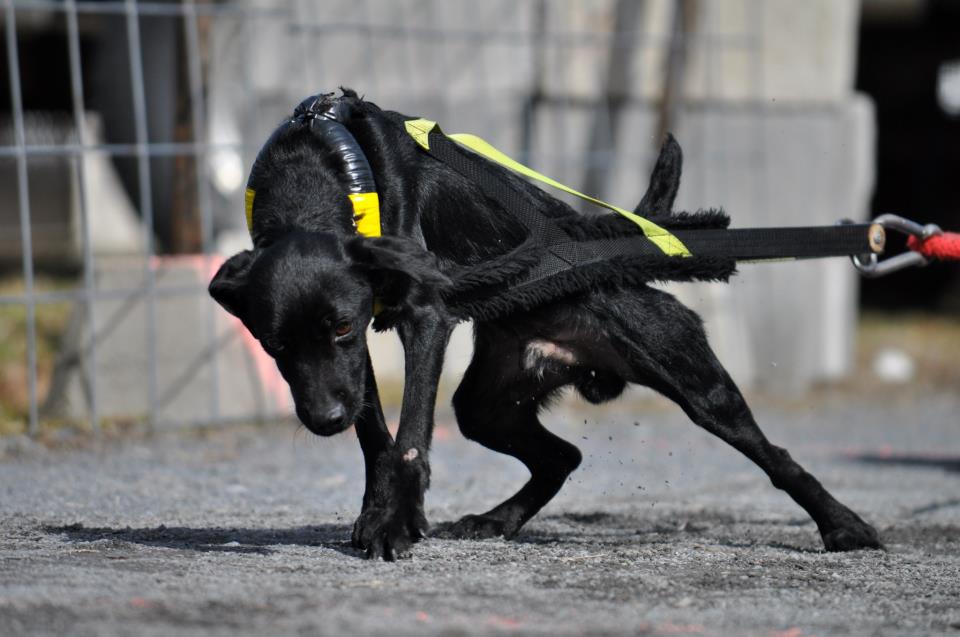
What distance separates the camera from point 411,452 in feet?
13.6

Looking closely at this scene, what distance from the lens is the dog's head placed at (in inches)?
156

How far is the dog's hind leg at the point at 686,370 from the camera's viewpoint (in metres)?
4.66

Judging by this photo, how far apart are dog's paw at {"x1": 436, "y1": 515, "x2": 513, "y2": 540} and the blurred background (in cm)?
333

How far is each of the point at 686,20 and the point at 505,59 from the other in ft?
4.97

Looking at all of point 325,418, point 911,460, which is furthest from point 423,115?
point 325,418

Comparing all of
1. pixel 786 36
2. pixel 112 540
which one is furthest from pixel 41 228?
pixel 112 540

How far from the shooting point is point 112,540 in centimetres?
448

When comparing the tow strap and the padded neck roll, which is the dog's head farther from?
the tow strap

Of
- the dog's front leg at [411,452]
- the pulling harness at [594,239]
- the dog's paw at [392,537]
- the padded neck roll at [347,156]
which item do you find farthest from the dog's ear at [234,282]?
the dog's paw at [392,537]

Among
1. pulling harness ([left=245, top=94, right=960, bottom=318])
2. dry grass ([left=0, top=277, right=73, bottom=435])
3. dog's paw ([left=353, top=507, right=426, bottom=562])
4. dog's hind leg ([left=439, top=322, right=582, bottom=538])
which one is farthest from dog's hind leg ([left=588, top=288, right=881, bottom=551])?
dry grass ([left=0, top=277, right=73, bottom=435])

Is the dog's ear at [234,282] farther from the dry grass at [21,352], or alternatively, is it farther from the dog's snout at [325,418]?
the dry grass at [21,352]

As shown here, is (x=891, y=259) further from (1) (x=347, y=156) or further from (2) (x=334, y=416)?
(2) (x=334, y=416)

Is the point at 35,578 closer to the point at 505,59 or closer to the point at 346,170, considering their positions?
the point at 346,170

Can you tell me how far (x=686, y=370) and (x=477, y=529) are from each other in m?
0.94
